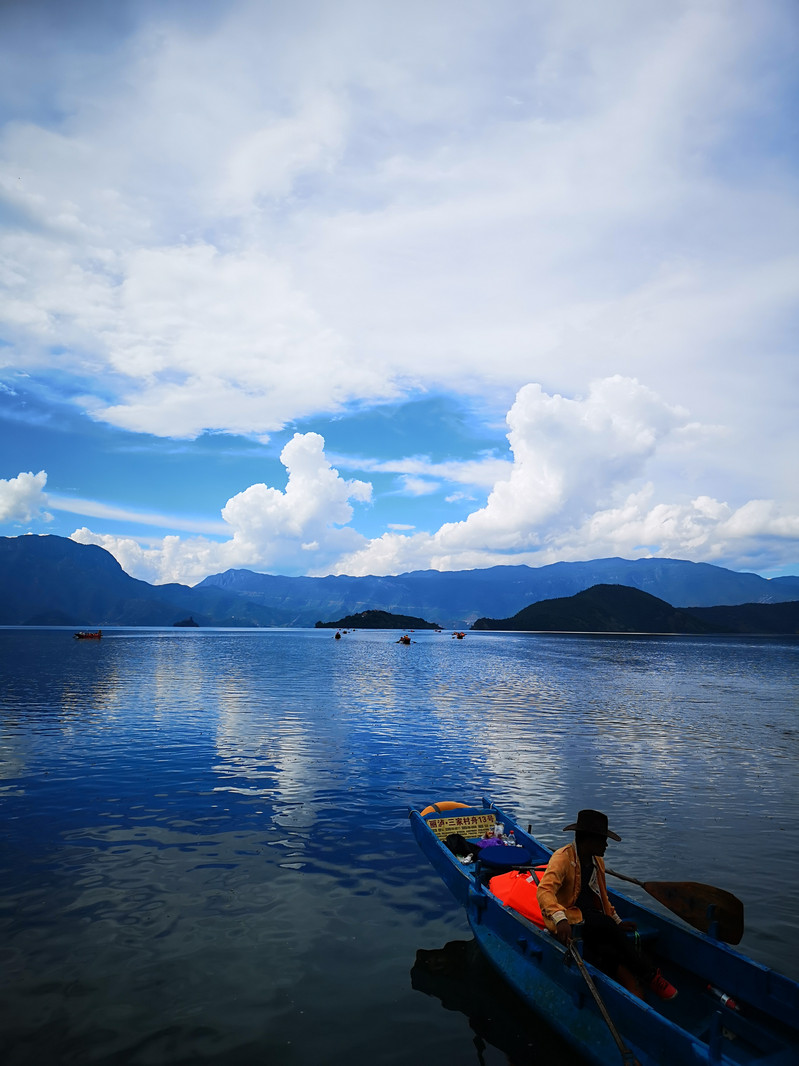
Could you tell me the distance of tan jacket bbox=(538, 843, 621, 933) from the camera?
33.1ft

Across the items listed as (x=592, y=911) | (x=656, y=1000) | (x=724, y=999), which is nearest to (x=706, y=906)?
(x=724, y=999)

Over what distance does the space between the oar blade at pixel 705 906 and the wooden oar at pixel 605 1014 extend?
258 centimetres

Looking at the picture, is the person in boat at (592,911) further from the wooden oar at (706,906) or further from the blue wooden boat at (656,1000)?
the wooden oar at (706,906)

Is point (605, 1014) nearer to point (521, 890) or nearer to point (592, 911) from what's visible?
point (592, 911)

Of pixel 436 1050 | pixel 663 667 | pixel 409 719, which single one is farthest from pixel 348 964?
pixel 663 667

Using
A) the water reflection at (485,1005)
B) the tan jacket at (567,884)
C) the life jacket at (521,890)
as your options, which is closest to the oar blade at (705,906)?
the tan jacket at (567,884)

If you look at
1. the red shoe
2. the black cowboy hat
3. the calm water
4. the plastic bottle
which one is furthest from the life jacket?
the plastic bottle

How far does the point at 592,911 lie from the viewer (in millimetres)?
10094

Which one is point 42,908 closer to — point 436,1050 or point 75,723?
point 436,1050

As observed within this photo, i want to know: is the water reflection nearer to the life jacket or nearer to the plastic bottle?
the life jacket

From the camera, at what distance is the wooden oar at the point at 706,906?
9883mm

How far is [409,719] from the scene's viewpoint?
4094 cm

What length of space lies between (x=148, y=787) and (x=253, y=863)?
30.6 feet

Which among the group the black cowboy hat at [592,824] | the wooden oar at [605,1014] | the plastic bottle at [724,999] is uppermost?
the black cowboy hat at [592,824]
